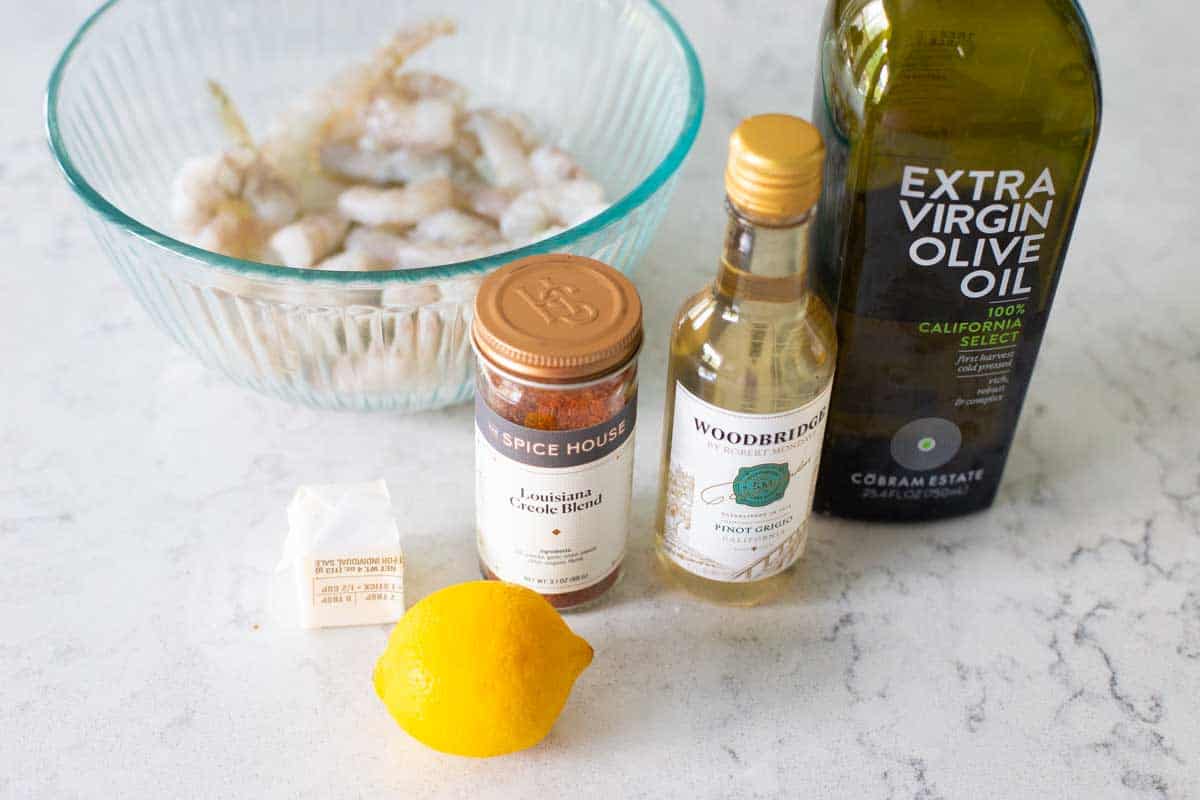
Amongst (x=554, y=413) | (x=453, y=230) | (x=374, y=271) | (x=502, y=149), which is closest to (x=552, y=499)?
(x=554, y=413)

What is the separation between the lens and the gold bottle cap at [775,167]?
2.19 ft

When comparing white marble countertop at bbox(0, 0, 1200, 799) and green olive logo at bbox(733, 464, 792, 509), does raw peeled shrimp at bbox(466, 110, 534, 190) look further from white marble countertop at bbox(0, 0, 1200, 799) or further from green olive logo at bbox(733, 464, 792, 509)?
green olive logo at bbox(733, 464, 792, 509)

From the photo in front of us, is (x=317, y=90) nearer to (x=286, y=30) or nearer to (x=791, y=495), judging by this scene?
(x=286, y=30)

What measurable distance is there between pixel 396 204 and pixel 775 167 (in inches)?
18.1

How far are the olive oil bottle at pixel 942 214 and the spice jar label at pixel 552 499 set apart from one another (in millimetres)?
172

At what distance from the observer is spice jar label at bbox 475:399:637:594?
0.77 meters

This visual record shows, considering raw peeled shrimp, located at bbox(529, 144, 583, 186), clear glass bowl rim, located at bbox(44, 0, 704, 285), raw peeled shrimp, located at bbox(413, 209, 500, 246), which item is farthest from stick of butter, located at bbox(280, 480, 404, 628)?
raw peeled shrimp, located at bbox(529, 144, 583, 186)

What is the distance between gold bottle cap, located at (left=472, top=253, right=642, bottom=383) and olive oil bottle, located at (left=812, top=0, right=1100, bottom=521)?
0.51 feet

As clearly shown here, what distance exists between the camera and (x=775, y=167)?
66 centimetres

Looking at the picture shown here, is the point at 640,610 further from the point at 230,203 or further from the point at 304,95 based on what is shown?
the point at 304,95

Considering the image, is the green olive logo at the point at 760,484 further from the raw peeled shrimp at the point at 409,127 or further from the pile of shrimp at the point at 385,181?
the raw peeled shrimp at the point at 409,127

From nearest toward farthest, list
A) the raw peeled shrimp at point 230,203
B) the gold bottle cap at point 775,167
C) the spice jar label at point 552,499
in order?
1. the gold bottle cap at point 775,167
2. the spice jar label at point 552,499
3. the raw peeled shrimp at point 230,203

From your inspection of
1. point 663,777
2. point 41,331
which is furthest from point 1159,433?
point 41,331

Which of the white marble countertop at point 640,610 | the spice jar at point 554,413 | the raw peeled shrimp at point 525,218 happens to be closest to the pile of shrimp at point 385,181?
the raw peeled shrimp at point 525,218
